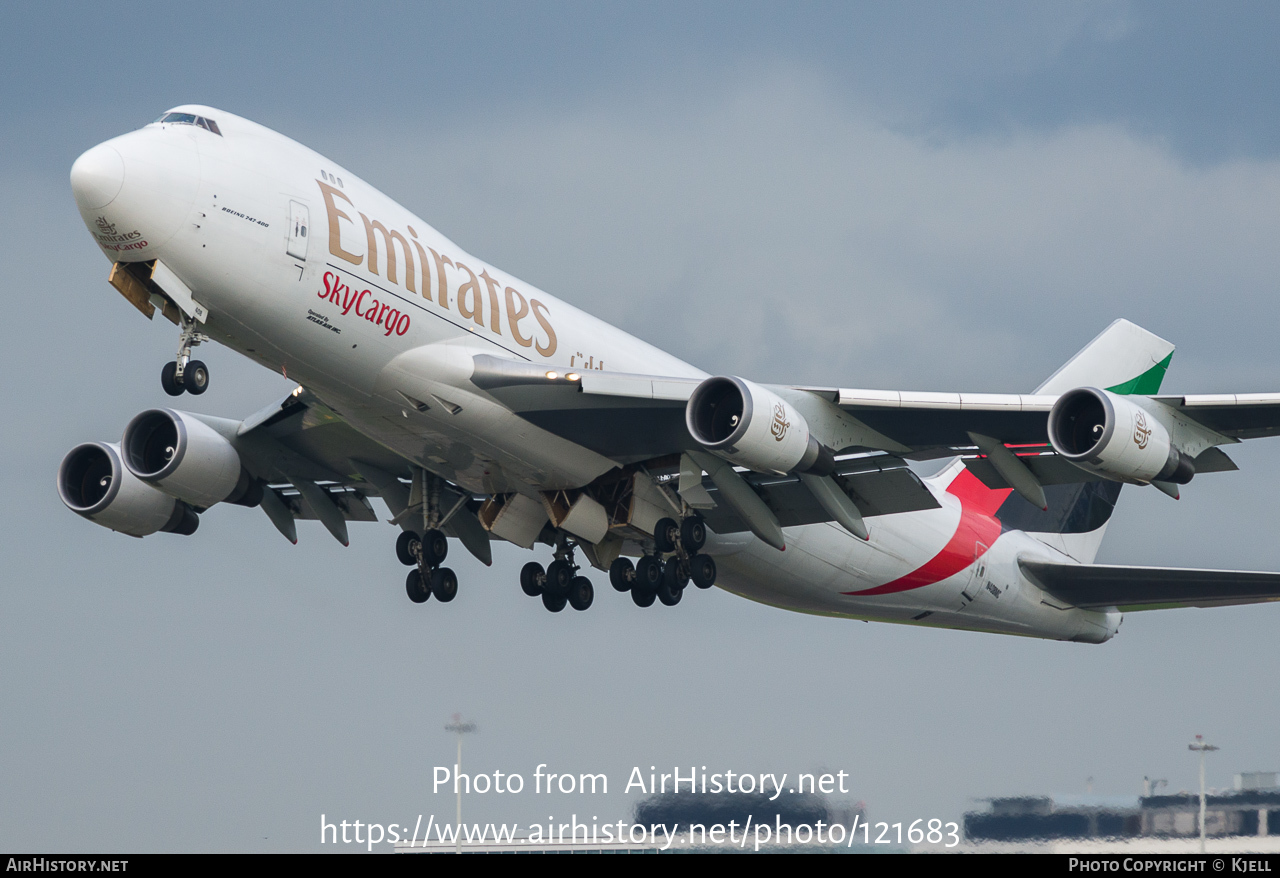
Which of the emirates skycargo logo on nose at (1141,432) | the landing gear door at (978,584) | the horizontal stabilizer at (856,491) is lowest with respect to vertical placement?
the emirates skycargo logo on nose at (1141,432)

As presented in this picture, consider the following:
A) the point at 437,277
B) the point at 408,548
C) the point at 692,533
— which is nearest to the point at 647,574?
the point at 692,533

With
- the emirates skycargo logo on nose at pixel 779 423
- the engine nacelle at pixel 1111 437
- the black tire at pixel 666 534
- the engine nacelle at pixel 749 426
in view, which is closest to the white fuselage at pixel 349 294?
the black tire at pixel 666 534

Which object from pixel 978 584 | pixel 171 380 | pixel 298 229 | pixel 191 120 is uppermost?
pixel 978 584

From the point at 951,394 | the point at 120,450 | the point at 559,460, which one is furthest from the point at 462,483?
the point at 951,394

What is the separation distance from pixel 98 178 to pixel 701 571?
11.5 meters

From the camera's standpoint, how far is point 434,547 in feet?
86.4

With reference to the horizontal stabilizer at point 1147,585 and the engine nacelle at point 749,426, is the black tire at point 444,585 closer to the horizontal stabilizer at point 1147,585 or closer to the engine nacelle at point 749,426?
the engine nacelle at point 749,426

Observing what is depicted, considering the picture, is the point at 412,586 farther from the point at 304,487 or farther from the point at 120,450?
the point at 120,450

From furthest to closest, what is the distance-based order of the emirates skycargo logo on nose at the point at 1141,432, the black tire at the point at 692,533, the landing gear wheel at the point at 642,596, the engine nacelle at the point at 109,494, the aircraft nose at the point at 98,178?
the engine nacelle at the point at 109,494
the landing gear wheel at the point at 642,596
the black tire at the point at 692,533
the emirates skycargo logo on nose at the point at 1141,432
the aircraft nose at the point at 98,178

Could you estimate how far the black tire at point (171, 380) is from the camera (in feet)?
64.5

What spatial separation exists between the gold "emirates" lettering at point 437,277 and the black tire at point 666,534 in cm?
364

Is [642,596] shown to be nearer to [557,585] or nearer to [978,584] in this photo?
[557,585]

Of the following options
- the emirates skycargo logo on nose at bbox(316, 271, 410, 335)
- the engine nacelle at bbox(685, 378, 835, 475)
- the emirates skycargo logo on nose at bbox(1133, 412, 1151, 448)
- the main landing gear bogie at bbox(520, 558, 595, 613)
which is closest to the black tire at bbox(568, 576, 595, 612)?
the main landing gear bogie at bbox(520, 558, 595, 613)

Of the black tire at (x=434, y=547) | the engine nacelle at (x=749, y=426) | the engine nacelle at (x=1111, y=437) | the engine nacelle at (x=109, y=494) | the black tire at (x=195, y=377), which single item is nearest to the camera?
the black tire at (x=195, y=377)
